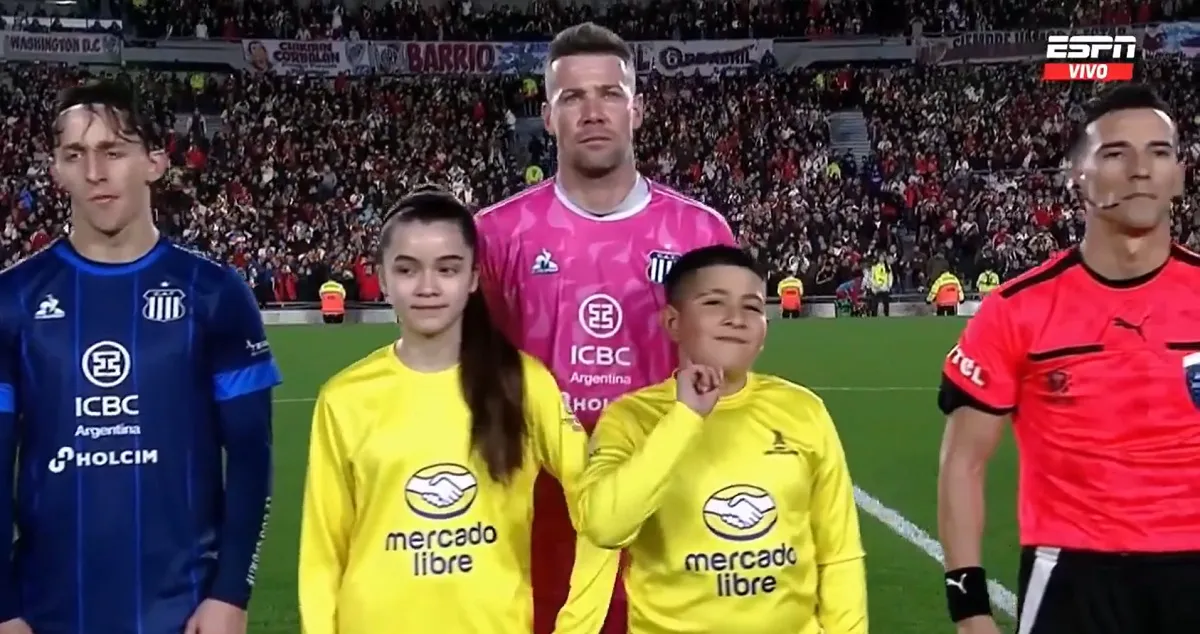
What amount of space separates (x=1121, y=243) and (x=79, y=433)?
240 centimetres

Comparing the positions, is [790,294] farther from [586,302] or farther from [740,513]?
[740,513]

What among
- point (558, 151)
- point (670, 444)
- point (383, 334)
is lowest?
point (383, 334)

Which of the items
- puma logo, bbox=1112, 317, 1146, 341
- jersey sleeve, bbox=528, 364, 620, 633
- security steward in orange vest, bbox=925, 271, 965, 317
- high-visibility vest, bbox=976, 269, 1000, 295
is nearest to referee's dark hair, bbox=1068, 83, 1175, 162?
puma logo, bbox=1112, 317, 1146, 341

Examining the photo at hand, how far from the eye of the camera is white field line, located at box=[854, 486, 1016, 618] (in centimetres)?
532

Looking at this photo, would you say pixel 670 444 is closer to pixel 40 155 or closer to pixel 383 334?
pixel 383 334

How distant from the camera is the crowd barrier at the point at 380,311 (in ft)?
69.3

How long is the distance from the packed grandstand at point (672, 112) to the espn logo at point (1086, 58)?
1.93 metres

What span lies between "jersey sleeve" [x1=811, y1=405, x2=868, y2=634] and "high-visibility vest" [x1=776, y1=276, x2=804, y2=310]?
1912 centimetres

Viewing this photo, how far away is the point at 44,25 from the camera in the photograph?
94.2ft

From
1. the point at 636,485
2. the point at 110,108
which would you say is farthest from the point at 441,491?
the point at 110,108

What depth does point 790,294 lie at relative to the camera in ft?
71.6

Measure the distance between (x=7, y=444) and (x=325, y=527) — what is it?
714 millimetres

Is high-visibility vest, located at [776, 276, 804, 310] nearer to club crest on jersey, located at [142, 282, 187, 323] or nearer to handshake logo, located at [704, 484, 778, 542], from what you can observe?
handshake logo, located at [704, 484, 778, 542]

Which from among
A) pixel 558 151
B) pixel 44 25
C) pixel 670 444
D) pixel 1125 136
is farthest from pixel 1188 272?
pixel 44 25
